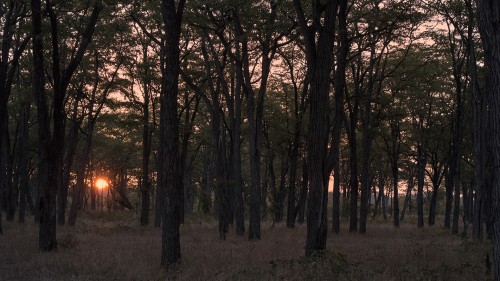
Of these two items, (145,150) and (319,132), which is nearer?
(319,132)

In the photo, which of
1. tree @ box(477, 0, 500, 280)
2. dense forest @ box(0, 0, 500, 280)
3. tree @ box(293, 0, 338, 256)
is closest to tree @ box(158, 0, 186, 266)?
dense forest @ box(0, 0, 500, 280)

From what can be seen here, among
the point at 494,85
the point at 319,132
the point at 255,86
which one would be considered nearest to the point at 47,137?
the point at 319,132

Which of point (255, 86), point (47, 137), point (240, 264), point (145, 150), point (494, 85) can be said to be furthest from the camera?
point (255, 86)

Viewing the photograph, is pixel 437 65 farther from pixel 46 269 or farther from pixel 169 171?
pixel 46 269

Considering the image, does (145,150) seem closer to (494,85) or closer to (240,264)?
A: (240,264)

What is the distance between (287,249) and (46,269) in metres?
7.12

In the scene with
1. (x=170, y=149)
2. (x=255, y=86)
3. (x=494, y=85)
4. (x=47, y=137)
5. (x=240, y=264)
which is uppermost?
(x=255, y=86)

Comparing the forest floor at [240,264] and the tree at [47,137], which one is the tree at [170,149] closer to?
the forest floor at [240,264]

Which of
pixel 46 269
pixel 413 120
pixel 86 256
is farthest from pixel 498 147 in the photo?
pixel 413 120

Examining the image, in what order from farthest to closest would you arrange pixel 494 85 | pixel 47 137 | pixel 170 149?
pixel 47 137
pixel 170 149
pixel 494 85

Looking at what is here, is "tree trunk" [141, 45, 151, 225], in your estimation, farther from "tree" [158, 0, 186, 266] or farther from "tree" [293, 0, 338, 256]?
"tree" [293, 0, 338, 256]

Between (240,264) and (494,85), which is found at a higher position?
(494,85)

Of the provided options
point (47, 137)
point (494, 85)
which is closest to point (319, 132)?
point (494, 85)

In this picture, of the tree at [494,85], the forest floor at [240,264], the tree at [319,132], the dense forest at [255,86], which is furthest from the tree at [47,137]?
the tree at [494,85]
